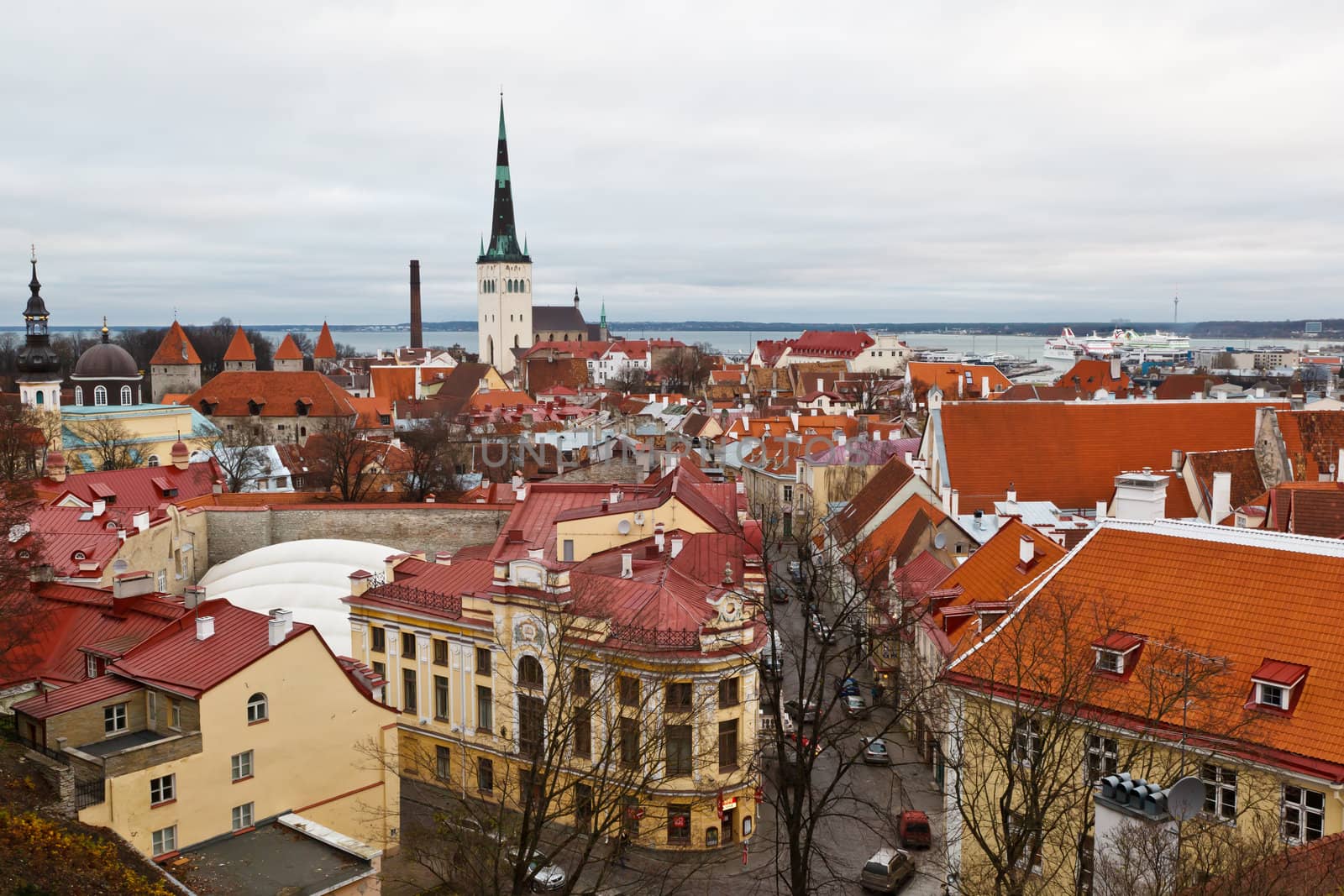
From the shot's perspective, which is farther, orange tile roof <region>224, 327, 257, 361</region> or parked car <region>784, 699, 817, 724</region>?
orange tile roof <region>224, 327, 257, 361</region>

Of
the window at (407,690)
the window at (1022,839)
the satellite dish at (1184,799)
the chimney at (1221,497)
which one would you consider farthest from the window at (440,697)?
the chimney at (1221,497)

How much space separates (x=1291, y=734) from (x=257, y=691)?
1610 cm

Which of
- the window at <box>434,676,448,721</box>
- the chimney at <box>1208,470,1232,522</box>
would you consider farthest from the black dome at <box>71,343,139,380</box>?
the chimney at <box>1208,470,1232,522</box>

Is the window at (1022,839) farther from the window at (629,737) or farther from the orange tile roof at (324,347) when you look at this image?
the orange tile roof at (324,347)

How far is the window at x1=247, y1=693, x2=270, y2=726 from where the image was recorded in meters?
20.2

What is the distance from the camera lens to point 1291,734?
15.6 metres

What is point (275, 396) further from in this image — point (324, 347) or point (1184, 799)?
point (1184, 799)

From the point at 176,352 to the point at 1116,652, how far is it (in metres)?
93.8

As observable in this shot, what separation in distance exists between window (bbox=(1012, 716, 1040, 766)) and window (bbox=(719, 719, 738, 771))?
698 centimetres

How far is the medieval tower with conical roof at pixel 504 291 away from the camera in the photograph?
482 feet

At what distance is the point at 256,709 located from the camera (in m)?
20.3

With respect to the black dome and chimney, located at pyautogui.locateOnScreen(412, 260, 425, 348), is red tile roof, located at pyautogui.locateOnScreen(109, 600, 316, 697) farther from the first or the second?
chimney, located at pyautogui.locateOnScreen(412, 260, 425, 348)

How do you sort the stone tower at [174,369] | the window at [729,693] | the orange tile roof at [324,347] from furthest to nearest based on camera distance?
the orange tile roof at [324,347], the stone tower at [174,369], the window at [729,693]

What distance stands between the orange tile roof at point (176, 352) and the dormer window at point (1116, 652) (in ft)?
304
